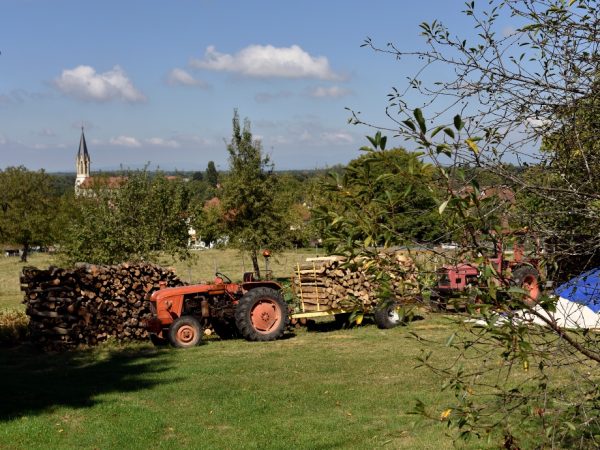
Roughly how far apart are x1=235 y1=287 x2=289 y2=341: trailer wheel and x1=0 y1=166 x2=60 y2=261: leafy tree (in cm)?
3573

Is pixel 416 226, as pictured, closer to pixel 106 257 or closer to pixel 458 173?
pixel 458 173

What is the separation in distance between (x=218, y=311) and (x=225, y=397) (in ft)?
18.1

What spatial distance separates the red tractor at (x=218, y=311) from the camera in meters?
14.1

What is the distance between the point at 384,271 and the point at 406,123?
70 cm

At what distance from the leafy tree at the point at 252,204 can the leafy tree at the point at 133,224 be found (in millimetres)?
1744

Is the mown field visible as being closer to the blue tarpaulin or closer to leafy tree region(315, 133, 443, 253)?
the blue tarpaulin

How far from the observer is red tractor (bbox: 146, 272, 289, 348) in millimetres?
14141

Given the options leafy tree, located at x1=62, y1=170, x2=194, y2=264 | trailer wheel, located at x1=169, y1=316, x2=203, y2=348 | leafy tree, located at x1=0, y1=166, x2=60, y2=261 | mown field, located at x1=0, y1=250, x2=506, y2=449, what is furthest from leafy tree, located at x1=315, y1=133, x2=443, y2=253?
leafy tree, located at x1=0, y1=166, x2=60, y2=261

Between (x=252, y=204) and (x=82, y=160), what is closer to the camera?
(x=252, y=204)

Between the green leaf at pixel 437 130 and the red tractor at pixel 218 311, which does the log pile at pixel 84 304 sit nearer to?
the red tractor at pixel 218 311

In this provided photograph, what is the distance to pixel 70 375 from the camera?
456 inches

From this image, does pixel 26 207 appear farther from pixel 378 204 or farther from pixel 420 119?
pixel 420 119

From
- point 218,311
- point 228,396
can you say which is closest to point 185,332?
point 218,311

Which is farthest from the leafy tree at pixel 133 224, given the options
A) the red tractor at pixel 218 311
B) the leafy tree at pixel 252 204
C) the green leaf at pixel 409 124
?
the green leaf at pixel 409 124
